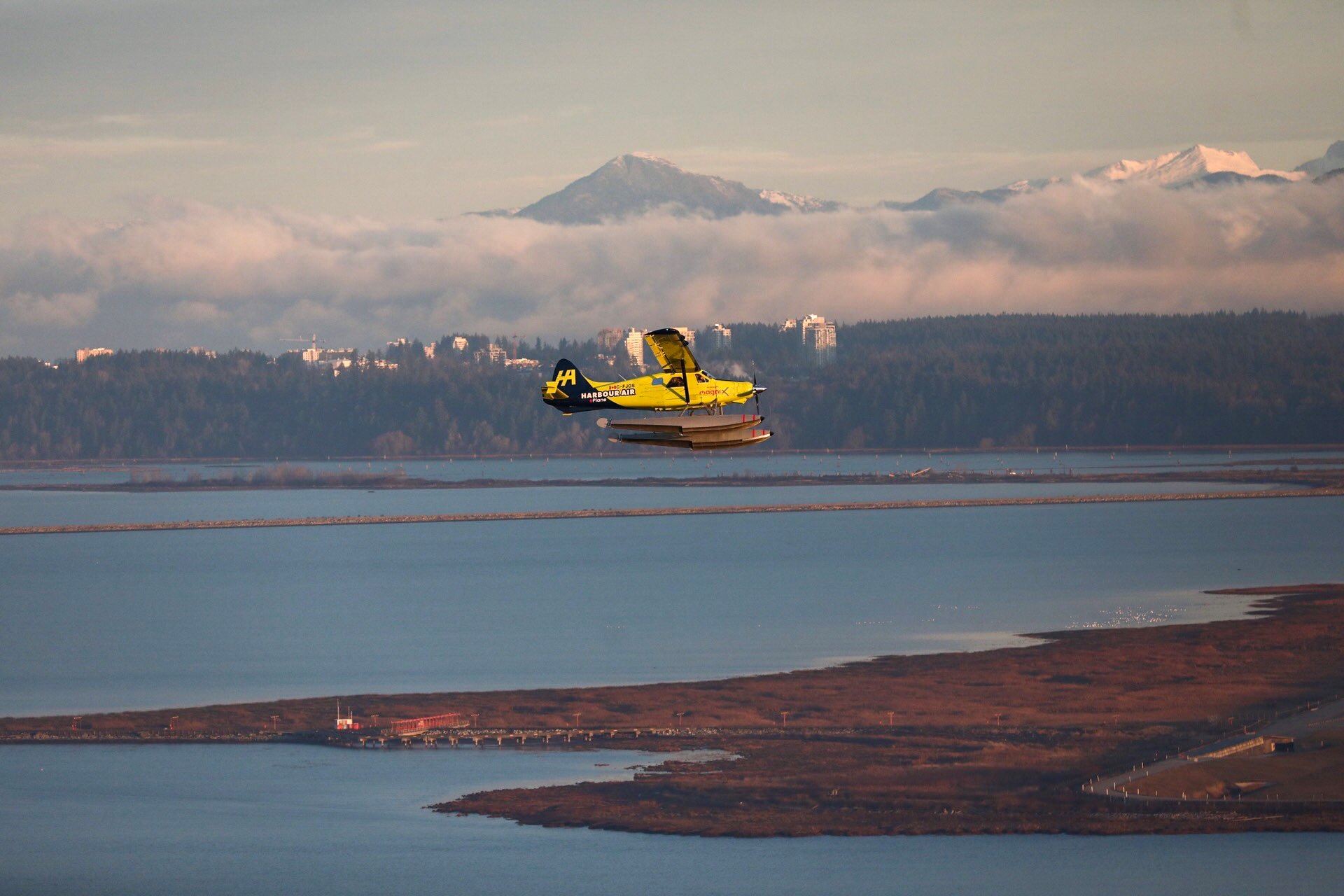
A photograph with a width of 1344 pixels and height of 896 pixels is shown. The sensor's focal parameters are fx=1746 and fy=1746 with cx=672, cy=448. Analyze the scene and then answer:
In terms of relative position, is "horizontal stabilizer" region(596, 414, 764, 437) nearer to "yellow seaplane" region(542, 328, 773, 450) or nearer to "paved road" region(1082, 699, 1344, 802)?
"yellow seaplane" region(542, 328, 773, 450)

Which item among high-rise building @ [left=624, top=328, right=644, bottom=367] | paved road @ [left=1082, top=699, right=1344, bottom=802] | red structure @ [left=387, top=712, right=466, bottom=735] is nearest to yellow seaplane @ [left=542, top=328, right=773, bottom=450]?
high-rise building @ [left=624, top=328, right=644, bottom=367]

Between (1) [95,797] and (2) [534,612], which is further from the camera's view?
(2) [534,612]

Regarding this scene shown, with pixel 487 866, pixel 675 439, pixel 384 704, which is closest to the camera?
pixel 675 439

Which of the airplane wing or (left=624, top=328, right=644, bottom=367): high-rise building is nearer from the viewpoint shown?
the airplane wing

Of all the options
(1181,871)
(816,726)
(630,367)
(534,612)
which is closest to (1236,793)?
(1181,871)

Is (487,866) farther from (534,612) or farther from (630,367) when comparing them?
(534,612)

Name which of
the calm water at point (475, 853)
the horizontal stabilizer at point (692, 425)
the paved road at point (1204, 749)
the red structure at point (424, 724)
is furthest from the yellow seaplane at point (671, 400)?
the red structure at point (424, 724)
